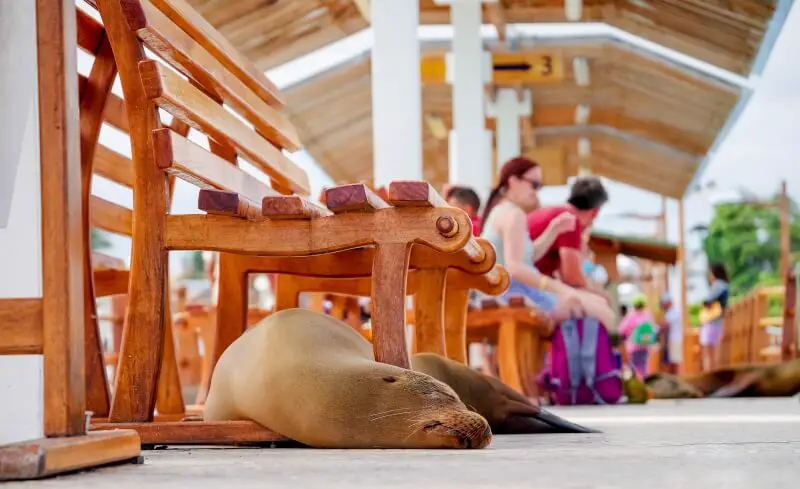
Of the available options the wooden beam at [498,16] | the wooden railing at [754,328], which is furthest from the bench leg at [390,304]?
A: the wooden beam at [498,16]

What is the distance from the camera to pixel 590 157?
24.5 metres

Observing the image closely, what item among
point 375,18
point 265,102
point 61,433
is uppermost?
point 375,18

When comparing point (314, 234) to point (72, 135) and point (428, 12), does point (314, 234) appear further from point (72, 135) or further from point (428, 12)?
point (428, 12)

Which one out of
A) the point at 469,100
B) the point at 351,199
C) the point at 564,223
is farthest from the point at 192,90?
the point at 469,100

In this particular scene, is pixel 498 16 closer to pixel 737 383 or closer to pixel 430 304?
pixel 737 383

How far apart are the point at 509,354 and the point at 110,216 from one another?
3033 millimetres

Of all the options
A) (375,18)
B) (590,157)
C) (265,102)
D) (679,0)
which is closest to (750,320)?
(679,0)

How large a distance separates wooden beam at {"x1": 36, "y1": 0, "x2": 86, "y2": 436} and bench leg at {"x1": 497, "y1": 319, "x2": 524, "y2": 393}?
4578mm

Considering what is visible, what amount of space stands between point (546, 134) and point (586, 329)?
52.1ft

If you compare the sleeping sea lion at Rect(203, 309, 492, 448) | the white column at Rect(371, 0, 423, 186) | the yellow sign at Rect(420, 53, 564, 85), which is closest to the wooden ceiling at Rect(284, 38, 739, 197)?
the yellow sign at Rect(420, 53, 564, 85)

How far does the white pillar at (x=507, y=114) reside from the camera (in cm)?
1678

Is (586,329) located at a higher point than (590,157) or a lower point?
lower

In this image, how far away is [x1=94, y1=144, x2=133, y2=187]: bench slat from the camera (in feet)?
13.5

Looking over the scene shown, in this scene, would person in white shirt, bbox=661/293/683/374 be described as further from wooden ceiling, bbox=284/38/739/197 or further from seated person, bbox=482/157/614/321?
seated person, bbox=482/157/614/321
